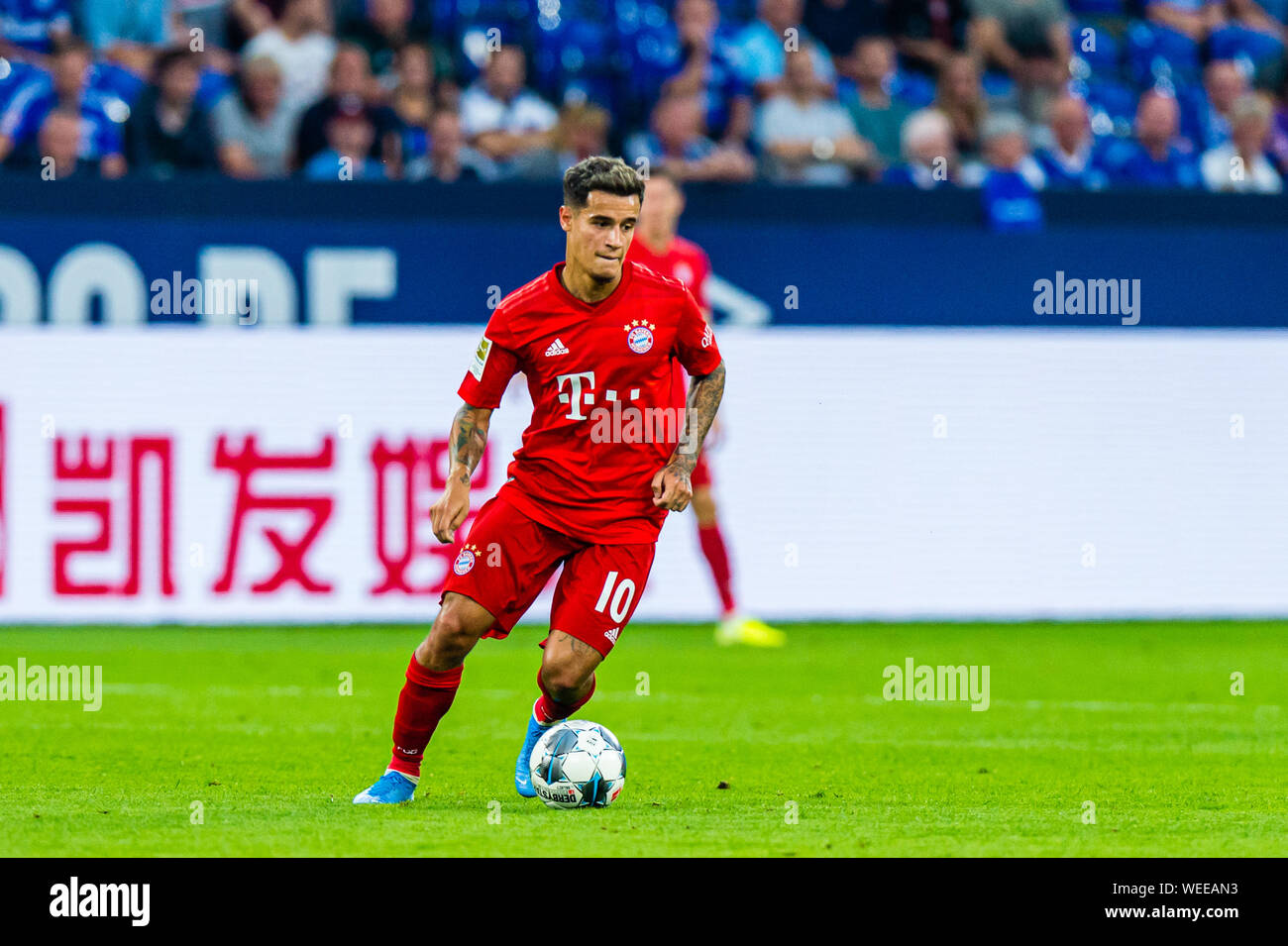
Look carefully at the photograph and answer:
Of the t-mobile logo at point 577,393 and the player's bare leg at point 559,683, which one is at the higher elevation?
the t-mobile logo at point 577,393

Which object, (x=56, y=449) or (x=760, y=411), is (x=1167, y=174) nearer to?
(x=760, y=411)

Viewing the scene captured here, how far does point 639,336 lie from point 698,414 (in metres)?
0.36

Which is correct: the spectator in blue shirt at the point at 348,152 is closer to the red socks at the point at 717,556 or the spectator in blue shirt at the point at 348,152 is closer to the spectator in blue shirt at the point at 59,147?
the spectator in blue shirt at the point at 59,147

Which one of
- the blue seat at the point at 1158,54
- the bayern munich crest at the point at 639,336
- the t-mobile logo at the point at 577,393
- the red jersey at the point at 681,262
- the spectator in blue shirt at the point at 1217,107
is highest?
the blue seat at the point at 1158,54

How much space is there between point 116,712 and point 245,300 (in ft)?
13.3

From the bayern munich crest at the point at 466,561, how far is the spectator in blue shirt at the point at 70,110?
714cm

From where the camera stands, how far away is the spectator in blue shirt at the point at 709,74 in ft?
48.5

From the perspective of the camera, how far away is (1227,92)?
15992mm

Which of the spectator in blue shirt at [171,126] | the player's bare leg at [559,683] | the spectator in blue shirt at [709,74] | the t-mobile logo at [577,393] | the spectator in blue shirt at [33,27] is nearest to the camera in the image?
the player's bare leg at [559,683]

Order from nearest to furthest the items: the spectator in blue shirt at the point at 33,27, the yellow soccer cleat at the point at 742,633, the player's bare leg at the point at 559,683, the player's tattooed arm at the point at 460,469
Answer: the player's tattooed arm at the point at 460,469 → the player's bare leg at the point at 559,683 → the yellow soccer cleat at the point at 742,633 → the spectator in blue shirt at the point at 33,27

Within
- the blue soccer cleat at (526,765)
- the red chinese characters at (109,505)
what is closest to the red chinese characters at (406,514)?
the red chinese characters at (109,505)

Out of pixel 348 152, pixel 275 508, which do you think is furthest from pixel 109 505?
pixel 348 152

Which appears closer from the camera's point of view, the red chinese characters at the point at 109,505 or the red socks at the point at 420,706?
the red socks at the point at 420,706

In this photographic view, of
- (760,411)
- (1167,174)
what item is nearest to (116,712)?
(760,411)
